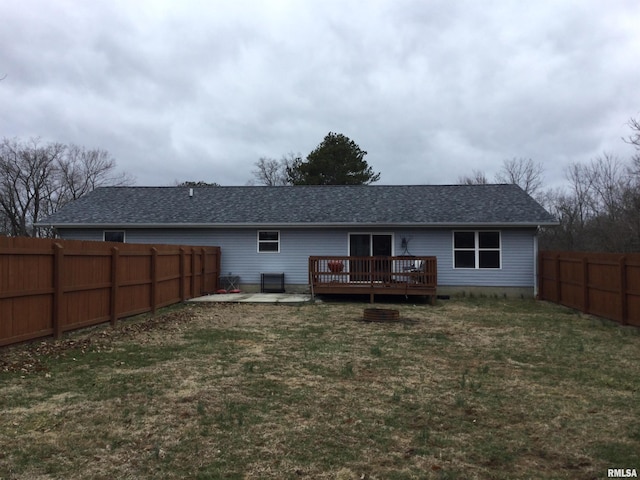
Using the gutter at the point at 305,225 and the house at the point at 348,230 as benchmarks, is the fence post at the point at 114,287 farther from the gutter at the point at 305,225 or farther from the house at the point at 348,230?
the gutter at the point at 305,225

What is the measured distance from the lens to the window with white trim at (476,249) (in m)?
15.7

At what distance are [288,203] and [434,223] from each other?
5.69 metres

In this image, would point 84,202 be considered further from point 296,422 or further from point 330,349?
point 296,422

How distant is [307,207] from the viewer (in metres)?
17.5

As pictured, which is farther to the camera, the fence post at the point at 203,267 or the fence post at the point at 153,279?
the fence post at the point at 203,267

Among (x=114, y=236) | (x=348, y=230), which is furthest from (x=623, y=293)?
(x=114, y=236)

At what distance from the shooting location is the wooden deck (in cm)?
1363

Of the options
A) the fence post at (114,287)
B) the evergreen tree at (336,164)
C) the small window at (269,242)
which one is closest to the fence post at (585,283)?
the small window at (269,242)

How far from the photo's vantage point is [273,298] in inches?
551

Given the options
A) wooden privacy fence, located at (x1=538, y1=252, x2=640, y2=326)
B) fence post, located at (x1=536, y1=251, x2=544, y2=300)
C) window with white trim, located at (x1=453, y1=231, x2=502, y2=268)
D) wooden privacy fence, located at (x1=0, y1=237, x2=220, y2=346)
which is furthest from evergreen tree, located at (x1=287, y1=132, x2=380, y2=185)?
wooden privacy fence, located at (x1=0, y1=237, x2=220, y2=346)

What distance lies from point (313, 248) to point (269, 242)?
5.19ft

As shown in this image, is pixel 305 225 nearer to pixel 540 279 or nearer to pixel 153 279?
pixel 153 279

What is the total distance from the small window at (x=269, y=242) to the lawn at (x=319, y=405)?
318 inches

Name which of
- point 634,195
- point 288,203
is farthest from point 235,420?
point 634,195
